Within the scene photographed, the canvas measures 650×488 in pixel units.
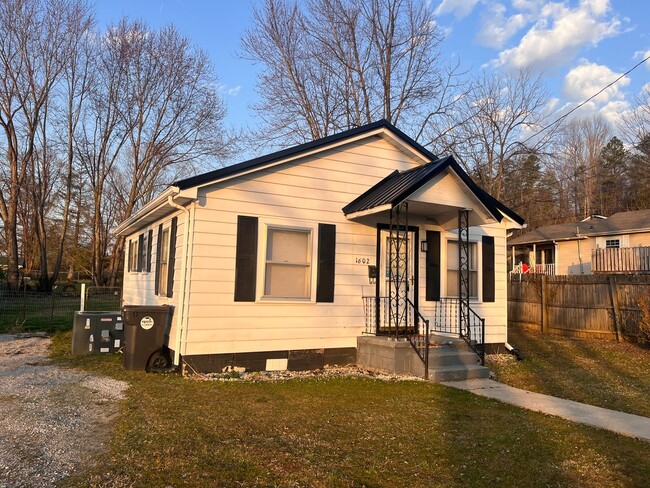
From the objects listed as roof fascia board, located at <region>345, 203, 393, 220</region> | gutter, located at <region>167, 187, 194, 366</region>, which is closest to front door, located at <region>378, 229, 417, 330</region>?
roof fascia board, located at <region>345, 203, 393, 220</region>

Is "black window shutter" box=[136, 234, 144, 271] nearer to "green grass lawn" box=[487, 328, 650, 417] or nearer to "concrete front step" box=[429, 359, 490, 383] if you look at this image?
"concrete front step" box=[429, 359, 490, 383]

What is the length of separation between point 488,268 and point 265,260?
4915 mm

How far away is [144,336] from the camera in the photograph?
8.02 metres

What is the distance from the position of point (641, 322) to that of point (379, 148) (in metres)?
7.84

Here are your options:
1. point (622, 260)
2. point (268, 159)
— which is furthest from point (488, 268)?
point (622, 260)

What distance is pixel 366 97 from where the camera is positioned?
2195 centimetres

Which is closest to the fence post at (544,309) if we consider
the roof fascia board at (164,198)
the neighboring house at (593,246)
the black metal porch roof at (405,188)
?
the black metal porch roof at (405,188)

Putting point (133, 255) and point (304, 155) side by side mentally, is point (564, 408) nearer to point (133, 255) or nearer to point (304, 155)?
point (304, 155)

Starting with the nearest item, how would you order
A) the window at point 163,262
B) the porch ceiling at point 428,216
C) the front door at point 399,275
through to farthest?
1. the porch ceiling at point 428,216
2. the front door at point 399,275
3. the window at point 163,262

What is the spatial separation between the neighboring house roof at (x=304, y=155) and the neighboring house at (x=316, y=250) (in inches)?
0.9

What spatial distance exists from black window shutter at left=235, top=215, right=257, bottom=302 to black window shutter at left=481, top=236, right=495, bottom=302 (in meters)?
4.96

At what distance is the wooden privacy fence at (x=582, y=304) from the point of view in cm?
1282

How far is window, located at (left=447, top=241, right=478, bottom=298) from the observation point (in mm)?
10102

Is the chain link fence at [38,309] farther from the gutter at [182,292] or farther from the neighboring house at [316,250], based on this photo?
the gutter at [182,292]
